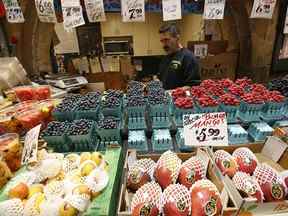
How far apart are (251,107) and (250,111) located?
1.5 inches

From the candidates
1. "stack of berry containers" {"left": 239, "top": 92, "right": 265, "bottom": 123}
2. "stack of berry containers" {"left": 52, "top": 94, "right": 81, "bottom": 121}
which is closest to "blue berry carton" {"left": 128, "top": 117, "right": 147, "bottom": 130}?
"stack of berry containers" {"left": 52, "top": 94, "right": 81, "bottom": 121}

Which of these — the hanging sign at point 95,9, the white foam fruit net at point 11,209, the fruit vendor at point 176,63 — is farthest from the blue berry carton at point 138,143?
the fruit vendor at point 176,63

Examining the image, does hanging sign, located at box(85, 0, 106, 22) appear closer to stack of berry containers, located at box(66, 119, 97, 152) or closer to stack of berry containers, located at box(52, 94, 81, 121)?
stack of berry containers, located at box(52, 94, 81, 121)

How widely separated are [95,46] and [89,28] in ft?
1.55

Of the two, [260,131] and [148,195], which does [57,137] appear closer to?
[148,195]

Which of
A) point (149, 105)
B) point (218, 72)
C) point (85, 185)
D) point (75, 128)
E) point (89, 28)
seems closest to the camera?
point (85, 185)

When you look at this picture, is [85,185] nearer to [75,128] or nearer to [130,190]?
[130,190]

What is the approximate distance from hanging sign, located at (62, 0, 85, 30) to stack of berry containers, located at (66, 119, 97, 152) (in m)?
1.16

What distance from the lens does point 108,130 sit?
5.73 feet

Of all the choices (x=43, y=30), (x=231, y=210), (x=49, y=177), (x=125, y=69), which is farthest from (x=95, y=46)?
(x=231, y=210)

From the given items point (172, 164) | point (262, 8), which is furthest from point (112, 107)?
point (262, 8)

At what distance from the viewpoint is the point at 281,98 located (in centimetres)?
201

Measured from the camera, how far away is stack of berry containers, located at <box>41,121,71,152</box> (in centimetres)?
165

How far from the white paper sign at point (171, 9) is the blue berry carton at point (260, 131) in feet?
4.31
